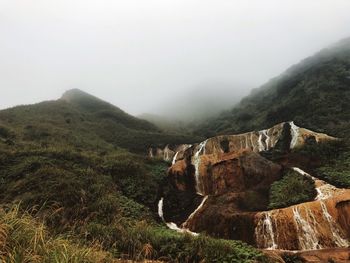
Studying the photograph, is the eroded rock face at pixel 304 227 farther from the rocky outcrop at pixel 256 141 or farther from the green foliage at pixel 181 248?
the rocky outcrop at pixel 256 141

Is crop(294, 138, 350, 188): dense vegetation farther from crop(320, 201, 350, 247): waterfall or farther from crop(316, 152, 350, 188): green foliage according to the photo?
crop(320, 201, 350, 247): waterfall

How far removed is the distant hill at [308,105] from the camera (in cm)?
3606

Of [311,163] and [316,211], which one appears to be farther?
[311,163]

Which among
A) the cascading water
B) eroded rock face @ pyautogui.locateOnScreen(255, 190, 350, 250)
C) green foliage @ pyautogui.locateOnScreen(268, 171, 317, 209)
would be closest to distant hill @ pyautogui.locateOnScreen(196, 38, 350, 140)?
green foliage @ pyautogui.locateOnScreen(268, 171, 317, 209)

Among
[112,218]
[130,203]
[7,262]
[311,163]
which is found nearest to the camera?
[7,262]

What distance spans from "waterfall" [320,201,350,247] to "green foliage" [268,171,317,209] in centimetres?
176

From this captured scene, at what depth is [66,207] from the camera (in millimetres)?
17000

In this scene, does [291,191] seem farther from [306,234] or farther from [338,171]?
[306,234]

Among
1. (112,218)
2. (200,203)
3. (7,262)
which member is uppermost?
(7,262)

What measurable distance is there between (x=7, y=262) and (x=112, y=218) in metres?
11.0

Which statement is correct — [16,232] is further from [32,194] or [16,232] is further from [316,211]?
[316,211]

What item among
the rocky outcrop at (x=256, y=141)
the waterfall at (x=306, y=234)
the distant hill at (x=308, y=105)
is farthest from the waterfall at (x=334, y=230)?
the distant hill at (x=308, y=105)

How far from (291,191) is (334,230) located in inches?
153

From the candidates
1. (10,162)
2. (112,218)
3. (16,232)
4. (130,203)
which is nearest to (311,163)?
(130,203)
